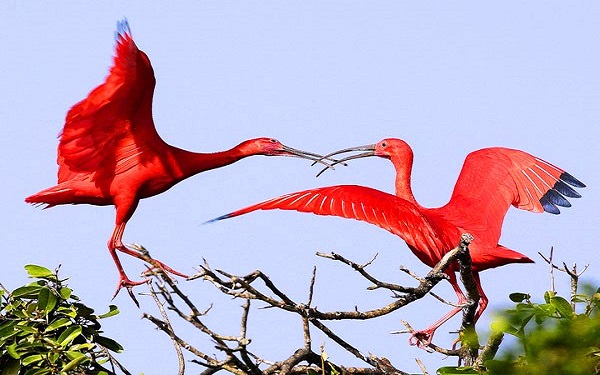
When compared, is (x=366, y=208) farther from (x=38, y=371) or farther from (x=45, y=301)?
(x=38, y=371)

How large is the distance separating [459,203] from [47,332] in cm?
265

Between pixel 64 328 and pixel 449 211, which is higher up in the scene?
pixel 449 211

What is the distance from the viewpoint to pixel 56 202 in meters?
7.56

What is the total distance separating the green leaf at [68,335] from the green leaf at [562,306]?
2.56m

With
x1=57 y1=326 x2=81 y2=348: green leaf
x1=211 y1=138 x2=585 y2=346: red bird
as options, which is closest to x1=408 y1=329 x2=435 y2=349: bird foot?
x1=211 y1=138 x2=585 y2=346: red bird

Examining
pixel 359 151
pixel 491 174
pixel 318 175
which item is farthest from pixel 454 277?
pixel 318 175

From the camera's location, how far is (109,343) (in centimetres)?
516

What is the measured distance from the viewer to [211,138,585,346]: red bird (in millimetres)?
5336

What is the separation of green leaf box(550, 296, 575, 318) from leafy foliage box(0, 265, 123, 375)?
238cm

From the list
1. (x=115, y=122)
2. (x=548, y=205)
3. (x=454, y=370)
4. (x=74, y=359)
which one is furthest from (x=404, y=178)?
(x=454, y=370)

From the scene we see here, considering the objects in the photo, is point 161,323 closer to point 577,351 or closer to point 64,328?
point 64,328

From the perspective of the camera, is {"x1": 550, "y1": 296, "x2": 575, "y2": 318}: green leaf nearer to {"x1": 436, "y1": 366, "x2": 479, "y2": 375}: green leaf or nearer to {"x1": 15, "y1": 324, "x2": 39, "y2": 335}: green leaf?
{"x1": 436, "y1": 366, "x2": 479, "y2": 375}: green leaf

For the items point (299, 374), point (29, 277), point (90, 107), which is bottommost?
point (299, 374)

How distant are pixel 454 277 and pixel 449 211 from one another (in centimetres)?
49
